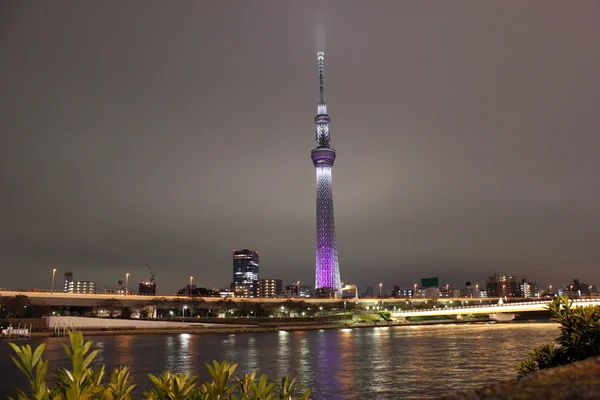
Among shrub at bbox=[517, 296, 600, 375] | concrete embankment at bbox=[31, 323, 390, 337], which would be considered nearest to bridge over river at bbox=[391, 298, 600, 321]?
concrete embankment at bbox=[31, 323, 390, 337]

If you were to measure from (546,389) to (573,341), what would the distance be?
34.0 ft

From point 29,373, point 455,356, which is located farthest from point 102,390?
point 455,356

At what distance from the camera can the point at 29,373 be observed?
8.70 metres

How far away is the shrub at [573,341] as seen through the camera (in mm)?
14758

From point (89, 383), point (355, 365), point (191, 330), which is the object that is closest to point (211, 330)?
point (191, 330)

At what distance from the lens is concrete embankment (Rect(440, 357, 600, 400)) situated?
612 cm

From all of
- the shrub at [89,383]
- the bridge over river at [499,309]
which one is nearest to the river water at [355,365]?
the shrub at [89,383]

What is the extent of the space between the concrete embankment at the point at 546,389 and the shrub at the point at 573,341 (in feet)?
27.2

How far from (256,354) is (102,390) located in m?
67.6

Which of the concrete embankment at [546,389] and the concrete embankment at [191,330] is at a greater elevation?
the concrete embankment at [546,389]

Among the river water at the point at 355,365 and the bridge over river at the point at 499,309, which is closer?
the river water at the point at 355,365

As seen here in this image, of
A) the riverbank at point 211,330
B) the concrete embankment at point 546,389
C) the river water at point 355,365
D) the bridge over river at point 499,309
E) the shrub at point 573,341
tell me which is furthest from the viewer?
the bridge over river at point 499,309

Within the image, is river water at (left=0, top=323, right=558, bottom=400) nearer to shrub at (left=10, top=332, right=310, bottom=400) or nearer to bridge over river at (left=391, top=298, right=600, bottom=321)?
shrub at (left=10, top=332, right=310, bottom=400)

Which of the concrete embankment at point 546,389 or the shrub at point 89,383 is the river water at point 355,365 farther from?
the concrete embankment at point 546,389
